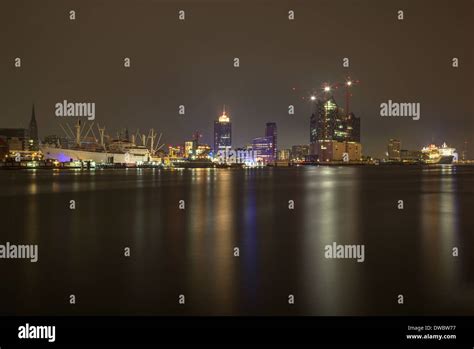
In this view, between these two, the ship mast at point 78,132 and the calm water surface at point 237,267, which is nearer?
the calm water surface at point 237,267

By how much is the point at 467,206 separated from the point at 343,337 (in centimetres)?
2635

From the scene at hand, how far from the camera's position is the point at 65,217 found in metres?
24.2

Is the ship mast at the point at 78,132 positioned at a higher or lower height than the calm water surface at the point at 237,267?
higher

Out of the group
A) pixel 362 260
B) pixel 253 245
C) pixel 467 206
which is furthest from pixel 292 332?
pixel 467 206

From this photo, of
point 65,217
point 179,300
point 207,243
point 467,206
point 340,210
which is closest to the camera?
point 179,300

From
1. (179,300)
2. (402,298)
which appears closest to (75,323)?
(179,300)

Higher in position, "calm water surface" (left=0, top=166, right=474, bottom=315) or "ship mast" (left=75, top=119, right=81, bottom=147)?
"ship mast" (left=75, top=119, right=81, bottom=147)

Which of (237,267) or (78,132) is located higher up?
(78,132)

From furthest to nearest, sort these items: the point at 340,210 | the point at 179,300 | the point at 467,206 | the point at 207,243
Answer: the point at 467,206
the point at 340,210
the point at 207,243
the point at 179,300

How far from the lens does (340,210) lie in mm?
28219

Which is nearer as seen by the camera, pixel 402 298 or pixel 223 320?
pixel 223 320

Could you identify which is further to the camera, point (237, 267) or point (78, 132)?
point (78, 132)

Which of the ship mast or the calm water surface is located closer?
the calm water surface

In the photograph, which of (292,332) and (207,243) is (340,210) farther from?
(292,332)
